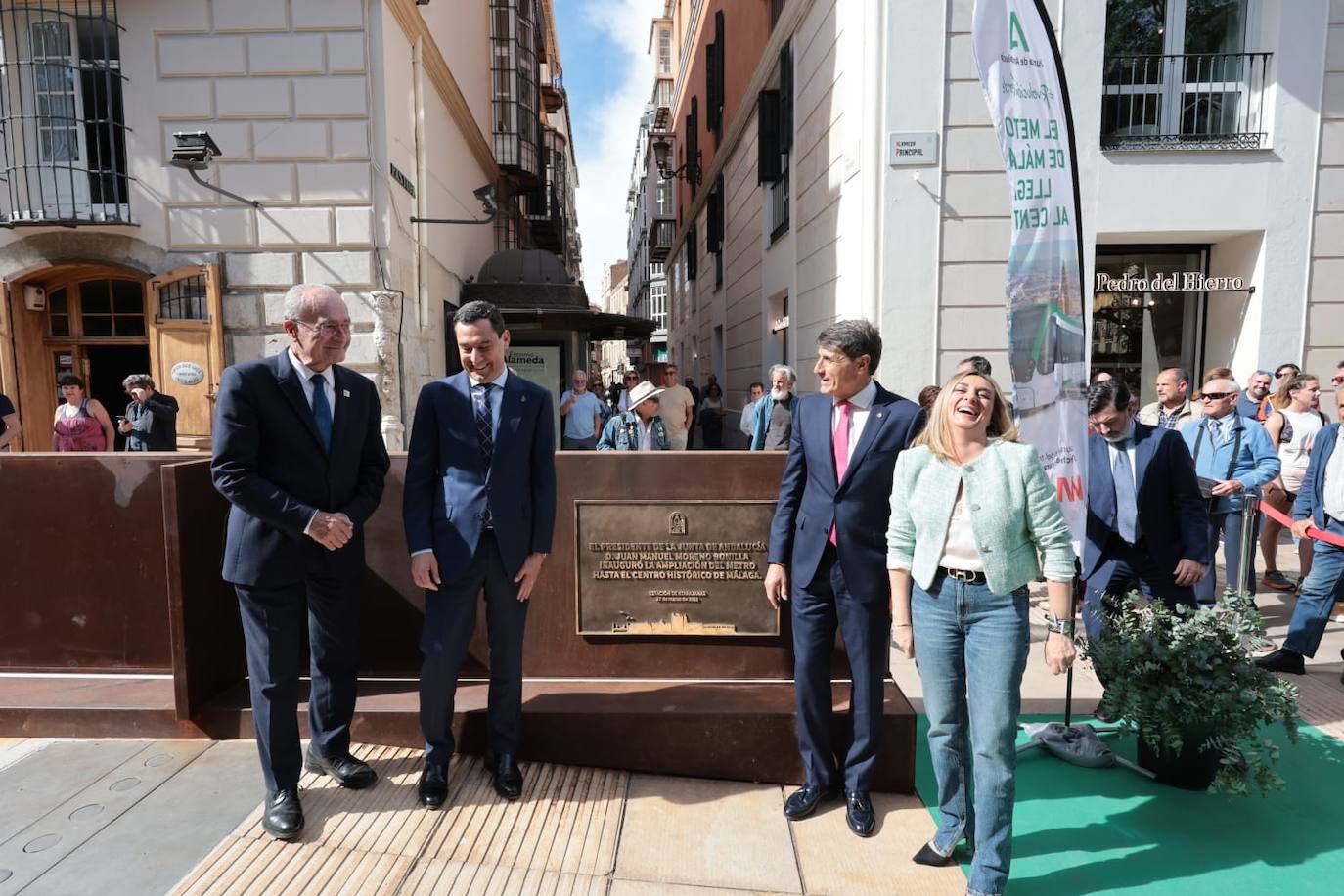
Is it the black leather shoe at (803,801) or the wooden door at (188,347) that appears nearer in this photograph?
the black leather shoe at (803,801)

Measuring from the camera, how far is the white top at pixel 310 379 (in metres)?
3.02

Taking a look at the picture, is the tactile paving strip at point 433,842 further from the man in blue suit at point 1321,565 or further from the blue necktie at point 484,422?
the man in blue suit at point 1321,565

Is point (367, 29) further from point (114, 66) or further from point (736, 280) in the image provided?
point (736, 280)

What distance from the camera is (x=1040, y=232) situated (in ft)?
13.9

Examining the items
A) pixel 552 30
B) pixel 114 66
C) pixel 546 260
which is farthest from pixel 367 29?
pixel 552 30

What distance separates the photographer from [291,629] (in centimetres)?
302

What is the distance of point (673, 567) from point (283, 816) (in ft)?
6.38

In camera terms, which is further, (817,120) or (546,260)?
(546,260)

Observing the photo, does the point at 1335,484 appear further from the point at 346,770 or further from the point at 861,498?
the point at 346,770

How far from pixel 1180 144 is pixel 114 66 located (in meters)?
12.7

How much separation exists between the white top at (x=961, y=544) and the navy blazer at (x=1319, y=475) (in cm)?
379

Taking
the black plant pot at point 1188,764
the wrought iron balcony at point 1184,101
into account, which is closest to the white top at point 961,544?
the black plant pot at point 1188,764

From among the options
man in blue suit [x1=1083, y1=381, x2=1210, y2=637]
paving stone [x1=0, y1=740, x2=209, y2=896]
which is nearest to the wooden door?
paving stone [x1=0, y1=740, x2=209, y2=896]

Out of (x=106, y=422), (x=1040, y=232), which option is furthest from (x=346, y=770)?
(x=106, y=422)
